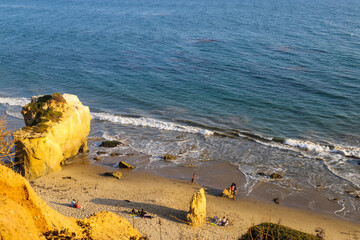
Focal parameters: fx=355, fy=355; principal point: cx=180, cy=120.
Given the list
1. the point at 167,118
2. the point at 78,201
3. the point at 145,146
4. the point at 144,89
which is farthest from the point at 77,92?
the point at 78,201

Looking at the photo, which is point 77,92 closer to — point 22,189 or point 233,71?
point 233,71

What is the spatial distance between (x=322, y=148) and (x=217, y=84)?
20728 millimetres

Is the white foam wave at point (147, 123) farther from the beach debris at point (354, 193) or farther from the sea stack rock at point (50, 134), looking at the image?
the beach debris at point (354, 193)

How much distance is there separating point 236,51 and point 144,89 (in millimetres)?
22471

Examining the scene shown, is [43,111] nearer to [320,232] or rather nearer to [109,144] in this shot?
[109,144]

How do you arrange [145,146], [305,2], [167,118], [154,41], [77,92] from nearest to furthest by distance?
1. [145,146]
2. [167,118]
3. [77,92]
4. [154,41]
5. [305,2]

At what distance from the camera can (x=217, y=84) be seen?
5472 centimetres

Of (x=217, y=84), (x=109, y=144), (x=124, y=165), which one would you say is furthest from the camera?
(x=217, y=84)

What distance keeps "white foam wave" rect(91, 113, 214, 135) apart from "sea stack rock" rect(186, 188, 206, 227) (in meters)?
17.7

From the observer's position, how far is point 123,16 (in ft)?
342

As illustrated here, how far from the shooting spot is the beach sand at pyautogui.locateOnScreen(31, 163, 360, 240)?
25016 mm

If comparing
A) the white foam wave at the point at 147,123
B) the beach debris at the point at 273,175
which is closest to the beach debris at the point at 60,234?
the beach debris at the point at 273,175

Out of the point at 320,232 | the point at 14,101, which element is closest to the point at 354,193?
the point at 320,232

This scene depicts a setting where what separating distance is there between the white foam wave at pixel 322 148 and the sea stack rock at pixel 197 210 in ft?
60.5
